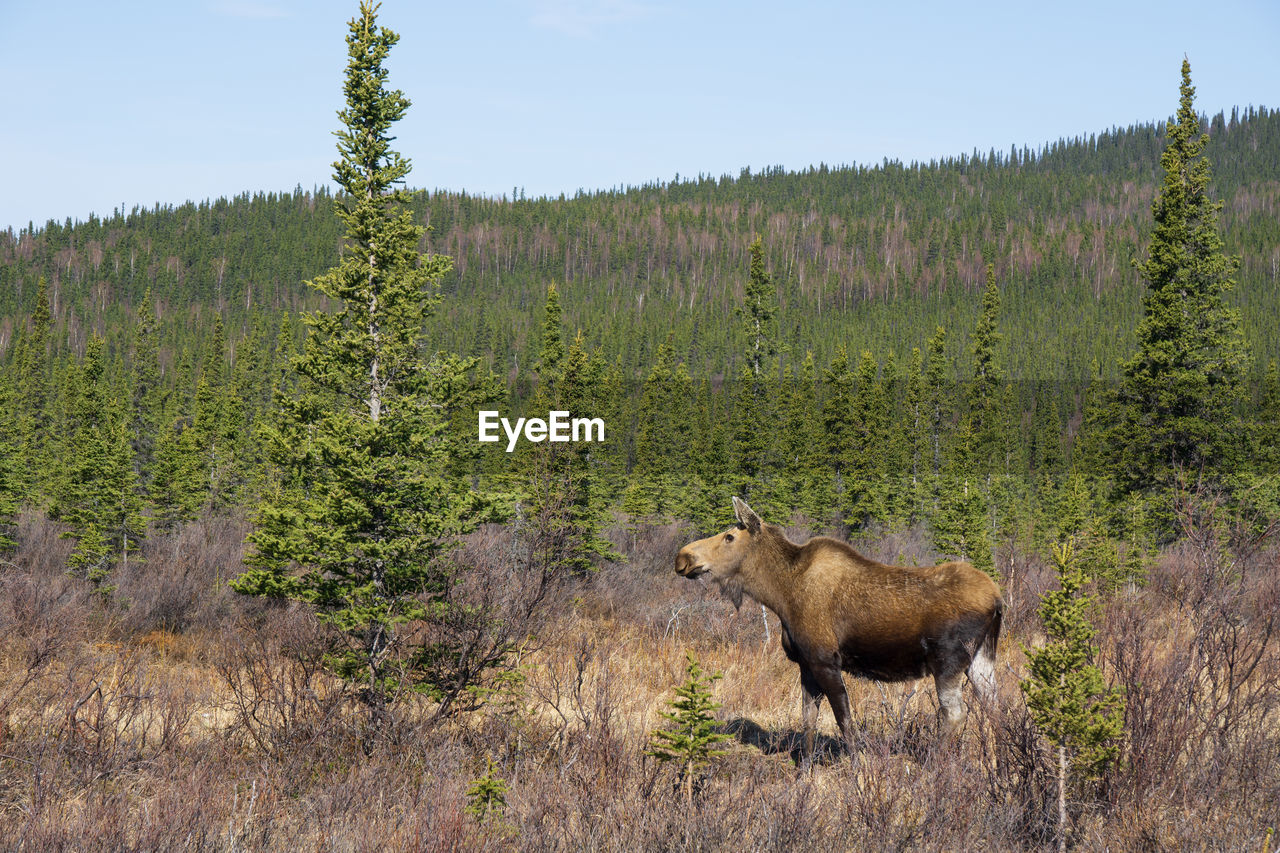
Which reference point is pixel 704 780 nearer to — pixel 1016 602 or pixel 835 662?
pixel 835 662

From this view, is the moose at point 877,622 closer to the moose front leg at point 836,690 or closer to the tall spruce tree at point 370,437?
the moose front leg at point 836,690

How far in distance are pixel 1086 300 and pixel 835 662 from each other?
558 feet

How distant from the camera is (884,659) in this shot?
7566 mm

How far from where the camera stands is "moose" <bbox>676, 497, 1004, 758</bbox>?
7258 millimetres

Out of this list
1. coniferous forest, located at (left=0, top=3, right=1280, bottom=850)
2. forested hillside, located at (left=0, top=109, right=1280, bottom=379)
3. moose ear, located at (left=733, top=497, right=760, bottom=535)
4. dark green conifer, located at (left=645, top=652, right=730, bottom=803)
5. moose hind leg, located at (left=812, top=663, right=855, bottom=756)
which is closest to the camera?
coniferous forest, located at (left=0, top=3, right=1280, bottom=850)

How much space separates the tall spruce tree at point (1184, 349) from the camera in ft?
83.7

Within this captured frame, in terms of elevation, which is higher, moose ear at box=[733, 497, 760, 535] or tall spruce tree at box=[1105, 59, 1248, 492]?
tall spruce tree at box=[1105, 59, 1248, 492]

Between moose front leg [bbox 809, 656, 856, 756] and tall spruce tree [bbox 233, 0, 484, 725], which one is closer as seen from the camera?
moose front leg [bbox 809, 656, 856, 756]

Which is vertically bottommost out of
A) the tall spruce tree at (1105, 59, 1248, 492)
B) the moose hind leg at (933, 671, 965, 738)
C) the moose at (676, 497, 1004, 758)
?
the moose hind leg at (933, 671, 965, 738)

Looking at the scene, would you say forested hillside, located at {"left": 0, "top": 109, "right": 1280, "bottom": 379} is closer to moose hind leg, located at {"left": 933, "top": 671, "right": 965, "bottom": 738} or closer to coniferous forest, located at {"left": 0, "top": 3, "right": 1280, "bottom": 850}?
coniferous forest, located at {"left": 0, "top": 3, "right": 1280, "bottom": 850}

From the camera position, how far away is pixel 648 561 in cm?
Answer: 3394

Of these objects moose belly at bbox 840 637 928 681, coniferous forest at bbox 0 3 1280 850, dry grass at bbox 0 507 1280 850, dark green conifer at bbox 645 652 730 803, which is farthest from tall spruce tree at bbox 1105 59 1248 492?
dark green conifer at bbox 645 652 730 803

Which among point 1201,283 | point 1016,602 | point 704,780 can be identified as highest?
point 1201,283

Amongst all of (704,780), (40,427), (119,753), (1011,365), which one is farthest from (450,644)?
(1011,365)
